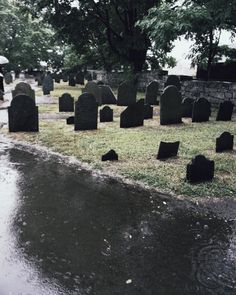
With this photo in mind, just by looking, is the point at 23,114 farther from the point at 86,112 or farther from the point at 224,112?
the point at 224,112

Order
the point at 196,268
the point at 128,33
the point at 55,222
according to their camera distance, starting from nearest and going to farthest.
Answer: the point at 196,268
the point at 55,222
the point at 128,33

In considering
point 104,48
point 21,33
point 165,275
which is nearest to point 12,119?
point 165,275

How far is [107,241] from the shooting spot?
4371 millimetres

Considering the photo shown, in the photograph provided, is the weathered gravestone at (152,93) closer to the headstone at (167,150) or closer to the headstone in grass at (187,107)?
the headstone in grass at (187,107)

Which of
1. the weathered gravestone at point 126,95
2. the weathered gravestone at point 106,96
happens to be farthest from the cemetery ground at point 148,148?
the weathered gravestone at point 106,96

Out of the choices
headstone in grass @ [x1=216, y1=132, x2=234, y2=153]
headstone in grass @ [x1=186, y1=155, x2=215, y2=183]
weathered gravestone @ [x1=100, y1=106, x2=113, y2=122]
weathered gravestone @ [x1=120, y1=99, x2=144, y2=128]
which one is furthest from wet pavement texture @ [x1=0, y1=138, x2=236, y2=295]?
weathered gravestone @ [x1=100, y1=106, x2=113, y2=122]

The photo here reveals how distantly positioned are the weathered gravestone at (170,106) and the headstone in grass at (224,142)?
3.43 metres

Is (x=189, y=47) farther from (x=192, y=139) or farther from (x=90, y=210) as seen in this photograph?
(x=90, y=210)

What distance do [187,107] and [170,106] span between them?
60.6 inches

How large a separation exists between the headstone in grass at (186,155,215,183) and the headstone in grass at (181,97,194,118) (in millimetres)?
6665

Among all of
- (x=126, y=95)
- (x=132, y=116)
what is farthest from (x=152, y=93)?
(x=132, y=116)

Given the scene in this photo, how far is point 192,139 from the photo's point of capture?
9578 mm

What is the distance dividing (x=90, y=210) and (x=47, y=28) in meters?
45.4

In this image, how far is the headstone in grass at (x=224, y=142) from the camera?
8219 millimetres
